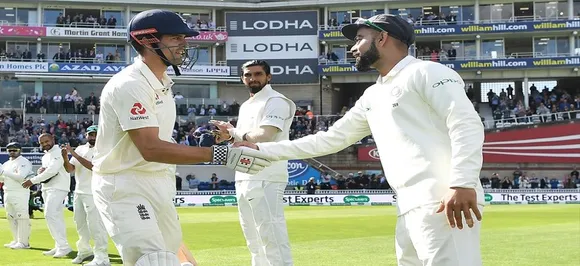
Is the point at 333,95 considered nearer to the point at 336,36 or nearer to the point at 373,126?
the point at 336,36

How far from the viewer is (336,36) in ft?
197

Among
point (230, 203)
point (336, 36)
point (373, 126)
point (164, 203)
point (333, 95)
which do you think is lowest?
point (230, 203)

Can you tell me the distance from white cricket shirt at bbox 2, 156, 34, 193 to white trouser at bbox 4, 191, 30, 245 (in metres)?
0.11

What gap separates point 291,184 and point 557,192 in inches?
636

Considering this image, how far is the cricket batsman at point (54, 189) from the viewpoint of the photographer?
50.3 feet

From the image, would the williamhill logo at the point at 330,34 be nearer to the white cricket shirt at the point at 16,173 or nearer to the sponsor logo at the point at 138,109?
the white cricket shirt at the point at 16,173

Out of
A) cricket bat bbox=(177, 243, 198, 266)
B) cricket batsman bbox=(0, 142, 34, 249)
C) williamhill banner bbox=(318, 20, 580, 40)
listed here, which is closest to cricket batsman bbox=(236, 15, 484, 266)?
cricket bat bbox=(177, 243, 198, 266)

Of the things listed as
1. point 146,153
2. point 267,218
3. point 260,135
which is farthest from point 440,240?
point 267,218

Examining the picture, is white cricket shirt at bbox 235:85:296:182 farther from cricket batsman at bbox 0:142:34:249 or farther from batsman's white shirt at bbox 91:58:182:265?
cricket batsman at bbox 0:142:34:249

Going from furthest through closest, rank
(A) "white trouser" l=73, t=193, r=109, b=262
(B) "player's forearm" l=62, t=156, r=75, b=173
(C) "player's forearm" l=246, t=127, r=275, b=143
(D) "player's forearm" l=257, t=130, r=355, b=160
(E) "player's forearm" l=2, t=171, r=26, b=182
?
(E) "player's forearm" l=2, t=171, r=26, b=182, (B) "player's forearm" l=62, t=156, r=75, b=173, (A) "white trouser" l=73, t=193, r=109, b=262, (C) "player's forearm" l=246, t=127, r=275, b=143, (D) "player's forearm" l=257, t=130, r=355, b=160

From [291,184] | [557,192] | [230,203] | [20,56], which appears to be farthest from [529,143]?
[20,56]

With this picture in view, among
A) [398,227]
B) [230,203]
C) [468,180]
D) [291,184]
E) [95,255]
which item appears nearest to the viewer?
[468,180]

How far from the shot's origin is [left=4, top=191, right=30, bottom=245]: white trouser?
16.8m

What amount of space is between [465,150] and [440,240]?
0.64 metres
